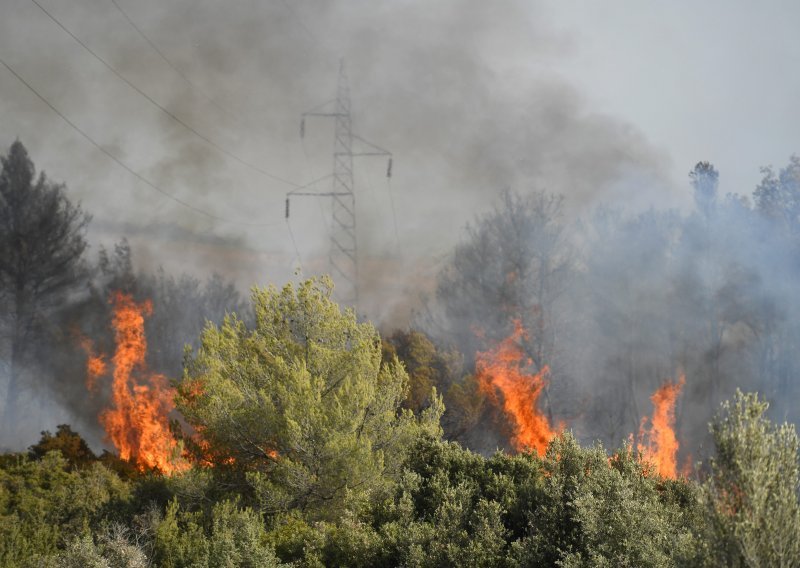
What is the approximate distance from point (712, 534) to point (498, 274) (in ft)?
166

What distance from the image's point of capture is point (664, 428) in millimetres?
52594

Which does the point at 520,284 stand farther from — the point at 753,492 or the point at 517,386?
the point at 753,492

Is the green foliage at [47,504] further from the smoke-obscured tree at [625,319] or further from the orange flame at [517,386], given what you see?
the smoke-obscured tree at [625,319]

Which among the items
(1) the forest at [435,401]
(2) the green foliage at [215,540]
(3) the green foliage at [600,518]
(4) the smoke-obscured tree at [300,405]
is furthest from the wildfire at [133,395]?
(3) the green foliage at [600,518]

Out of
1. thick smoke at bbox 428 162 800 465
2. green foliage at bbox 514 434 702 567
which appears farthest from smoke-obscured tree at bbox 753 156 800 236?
green foliage at bbox 514 434 702 567

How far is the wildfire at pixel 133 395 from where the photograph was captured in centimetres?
5325

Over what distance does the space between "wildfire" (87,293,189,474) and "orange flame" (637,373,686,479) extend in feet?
102

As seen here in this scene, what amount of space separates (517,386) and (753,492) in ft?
141

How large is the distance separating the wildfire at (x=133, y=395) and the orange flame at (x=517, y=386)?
23149mm

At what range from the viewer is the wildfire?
53.2 m

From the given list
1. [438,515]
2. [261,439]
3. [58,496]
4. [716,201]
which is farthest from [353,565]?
[716,201]

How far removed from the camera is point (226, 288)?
3676 inches

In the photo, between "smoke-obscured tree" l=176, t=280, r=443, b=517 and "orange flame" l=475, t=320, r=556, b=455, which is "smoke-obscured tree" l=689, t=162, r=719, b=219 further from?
"smoke-obscured tree" l=176, t=280, r=443, b=517

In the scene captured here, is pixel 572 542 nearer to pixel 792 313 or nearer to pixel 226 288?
pixel 792 313
